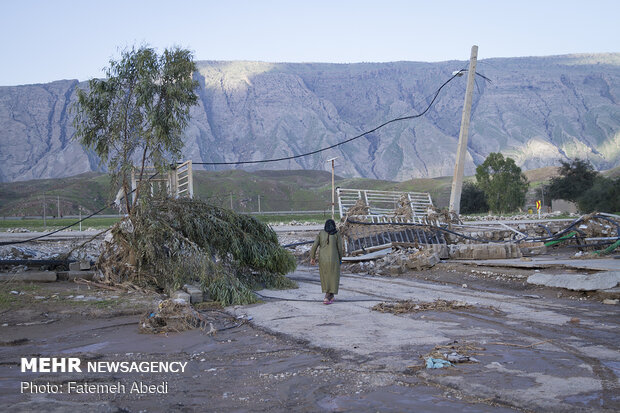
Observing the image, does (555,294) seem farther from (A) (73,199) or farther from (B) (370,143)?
(B) (370,143)

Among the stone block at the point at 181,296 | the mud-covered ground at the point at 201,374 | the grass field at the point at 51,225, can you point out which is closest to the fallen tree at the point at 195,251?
the stone block at the point at 181,296

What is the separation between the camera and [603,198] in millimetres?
55594

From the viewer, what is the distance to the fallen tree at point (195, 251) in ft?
40.8

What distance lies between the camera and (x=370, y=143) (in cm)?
17325

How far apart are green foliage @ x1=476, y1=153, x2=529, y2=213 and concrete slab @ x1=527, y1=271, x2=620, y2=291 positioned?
5275 cm

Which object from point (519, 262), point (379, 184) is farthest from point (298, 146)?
point (519, 262)

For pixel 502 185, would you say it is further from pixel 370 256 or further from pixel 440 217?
pixel 370 256

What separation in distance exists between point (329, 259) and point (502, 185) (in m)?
56.1

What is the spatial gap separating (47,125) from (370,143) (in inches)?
3714

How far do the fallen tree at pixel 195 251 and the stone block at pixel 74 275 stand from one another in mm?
322

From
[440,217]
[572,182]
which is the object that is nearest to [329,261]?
[440,217]

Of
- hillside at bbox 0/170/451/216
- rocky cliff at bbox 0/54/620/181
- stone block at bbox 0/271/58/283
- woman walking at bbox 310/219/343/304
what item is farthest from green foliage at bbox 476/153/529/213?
rocky cliff at bbox 0/54/620/181

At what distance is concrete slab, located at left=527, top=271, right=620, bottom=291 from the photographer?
11.3 m

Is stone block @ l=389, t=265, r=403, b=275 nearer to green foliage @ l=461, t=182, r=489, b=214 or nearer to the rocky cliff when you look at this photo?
green foliage @ l=461, t=182, r=489, b=214
